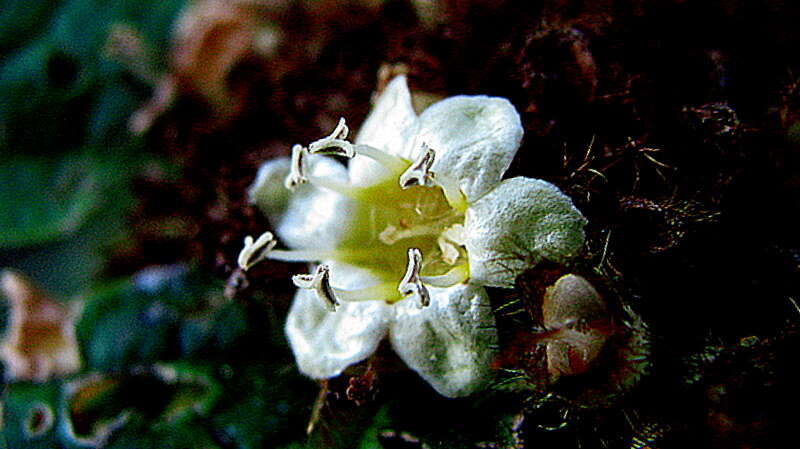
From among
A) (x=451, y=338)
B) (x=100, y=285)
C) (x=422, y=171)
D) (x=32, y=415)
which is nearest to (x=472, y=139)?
(x=422, y=171)

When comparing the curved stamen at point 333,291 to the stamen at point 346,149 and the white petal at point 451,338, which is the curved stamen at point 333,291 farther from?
the stamen at point 346,149

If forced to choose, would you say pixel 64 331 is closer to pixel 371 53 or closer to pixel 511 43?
pixel 371 53

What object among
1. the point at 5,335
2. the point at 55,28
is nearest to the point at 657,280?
the point at 5,335

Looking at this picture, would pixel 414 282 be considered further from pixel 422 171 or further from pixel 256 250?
pixel 256 250

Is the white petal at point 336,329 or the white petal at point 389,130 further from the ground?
the white petal at point 389,130

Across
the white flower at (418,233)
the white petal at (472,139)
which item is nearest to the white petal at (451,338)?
the white flower at (418,233)

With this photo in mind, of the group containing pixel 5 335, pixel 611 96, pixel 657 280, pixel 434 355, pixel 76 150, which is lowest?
pixel 5 335

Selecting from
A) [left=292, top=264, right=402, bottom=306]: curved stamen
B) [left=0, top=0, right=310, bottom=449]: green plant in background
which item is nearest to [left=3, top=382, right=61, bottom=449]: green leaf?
[left=0, top=0, right=310, bottom=449]: green plant in background
